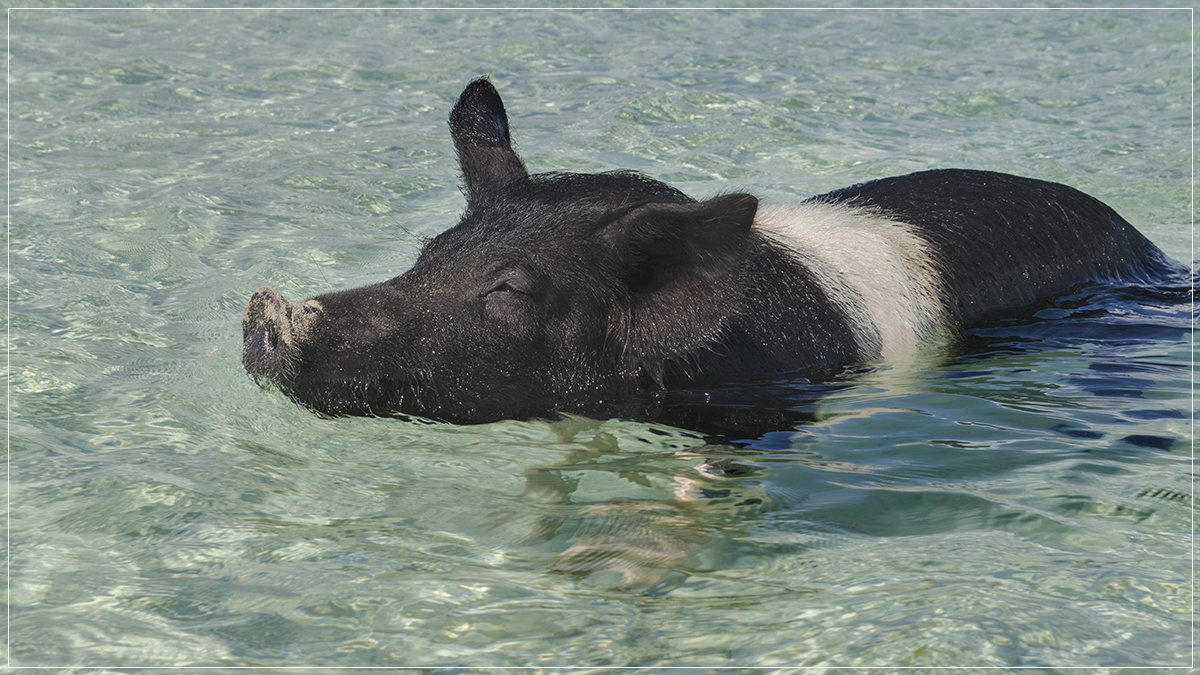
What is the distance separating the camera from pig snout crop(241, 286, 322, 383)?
442 centimetres

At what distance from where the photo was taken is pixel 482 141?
550 centimetres

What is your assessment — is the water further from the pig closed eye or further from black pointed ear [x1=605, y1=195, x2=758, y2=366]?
the pig closed eye

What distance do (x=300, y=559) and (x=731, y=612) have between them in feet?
4.16

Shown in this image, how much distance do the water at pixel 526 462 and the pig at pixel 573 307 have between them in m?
0.17

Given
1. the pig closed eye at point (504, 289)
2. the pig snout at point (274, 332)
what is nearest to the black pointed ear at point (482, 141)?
the pig closed eye at point (504, 289)

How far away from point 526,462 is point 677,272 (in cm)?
92

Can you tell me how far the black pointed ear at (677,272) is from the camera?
4.52m

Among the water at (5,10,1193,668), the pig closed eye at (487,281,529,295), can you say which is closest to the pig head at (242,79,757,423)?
the pig closed eye at (487,281,529,295)

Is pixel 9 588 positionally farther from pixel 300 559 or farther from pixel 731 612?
pixel 731 612

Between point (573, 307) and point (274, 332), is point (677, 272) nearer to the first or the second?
point (573, 307)

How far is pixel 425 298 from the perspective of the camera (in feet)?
15.6

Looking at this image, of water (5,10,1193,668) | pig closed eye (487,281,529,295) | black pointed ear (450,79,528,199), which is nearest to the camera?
water (5,10,1193,668)

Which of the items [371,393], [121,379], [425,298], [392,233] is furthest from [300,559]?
[392,233]

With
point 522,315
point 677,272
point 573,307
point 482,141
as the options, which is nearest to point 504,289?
point 522,315
